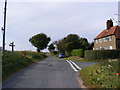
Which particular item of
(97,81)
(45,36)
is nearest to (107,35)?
(45,36)

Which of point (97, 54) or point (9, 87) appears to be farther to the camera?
point (97, 54)

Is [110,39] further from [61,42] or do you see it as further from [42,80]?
[42,80]

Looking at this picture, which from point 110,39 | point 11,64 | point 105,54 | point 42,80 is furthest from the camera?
point 110,39

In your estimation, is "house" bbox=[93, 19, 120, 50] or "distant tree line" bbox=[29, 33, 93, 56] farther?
"distant tree line" bbox=[29, 33, 93, 56]

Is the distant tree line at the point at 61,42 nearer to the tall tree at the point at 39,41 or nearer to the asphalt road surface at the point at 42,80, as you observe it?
the tall tree at the point at 39,41

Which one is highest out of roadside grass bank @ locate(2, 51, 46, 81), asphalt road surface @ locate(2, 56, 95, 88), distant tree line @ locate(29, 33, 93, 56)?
distant tree line @ locate(29, 33, 93, 56)

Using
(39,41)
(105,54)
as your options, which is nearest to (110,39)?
(105,54)

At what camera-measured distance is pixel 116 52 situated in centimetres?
2691

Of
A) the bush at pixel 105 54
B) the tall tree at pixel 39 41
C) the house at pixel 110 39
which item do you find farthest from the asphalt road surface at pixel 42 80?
→ the tall tree at pixel 39 41

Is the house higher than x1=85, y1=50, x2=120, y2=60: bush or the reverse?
higher

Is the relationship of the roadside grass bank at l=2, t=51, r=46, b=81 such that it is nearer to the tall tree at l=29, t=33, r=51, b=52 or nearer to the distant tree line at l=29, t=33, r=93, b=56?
the distant tree line at l=29, t=33, r=93, b=56

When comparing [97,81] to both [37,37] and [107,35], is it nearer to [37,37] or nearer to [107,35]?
[107,35]

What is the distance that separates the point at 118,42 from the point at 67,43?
53.3ft

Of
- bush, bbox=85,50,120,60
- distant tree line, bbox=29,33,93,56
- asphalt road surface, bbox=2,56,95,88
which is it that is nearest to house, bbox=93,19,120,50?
distant tree line, bbox=29,33,93,56
